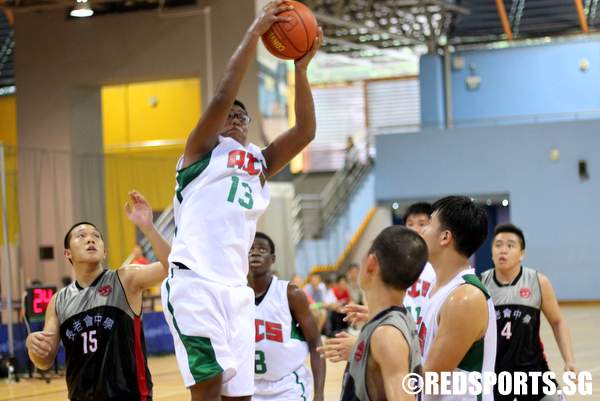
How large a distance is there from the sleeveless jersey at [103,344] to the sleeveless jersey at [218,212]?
1.39 metres

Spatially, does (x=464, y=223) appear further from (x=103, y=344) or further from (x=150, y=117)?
(x=150, y=117)

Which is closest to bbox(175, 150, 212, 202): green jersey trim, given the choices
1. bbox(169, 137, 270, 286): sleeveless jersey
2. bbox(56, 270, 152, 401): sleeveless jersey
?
bbox(169, 137, 270, 286): sleeveless jersey

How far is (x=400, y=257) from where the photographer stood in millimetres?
3404

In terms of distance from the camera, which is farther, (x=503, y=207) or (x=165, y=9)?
(x=503, y=207)

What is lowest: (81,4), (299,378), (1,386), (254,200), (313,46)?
(1,386)

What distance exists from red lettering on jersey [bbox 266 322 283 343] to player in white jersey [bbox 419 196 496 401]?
1.89 metres

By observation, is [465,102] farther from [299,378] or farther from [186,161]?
[186,161]

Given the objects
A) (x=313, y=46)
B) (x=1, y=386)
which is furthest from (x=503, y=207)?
(x=313, y=46)

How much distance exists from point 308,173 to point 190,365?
23392mm

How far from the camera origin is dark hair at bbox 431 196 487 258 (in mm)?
4105

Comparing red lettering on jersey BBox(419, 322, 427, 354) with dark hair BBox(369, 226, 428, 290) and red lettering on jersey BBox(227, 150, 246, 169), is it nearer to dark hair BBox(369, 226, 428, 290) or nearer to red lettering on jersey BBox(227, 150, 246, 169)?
dark hair BBox(369, 226, 428, 290)

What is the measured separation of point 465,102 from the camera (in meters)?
26.3

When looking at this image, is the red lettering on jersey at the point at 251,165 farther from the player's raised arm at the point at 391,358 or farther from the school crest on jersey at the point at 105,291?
the school crest on jersey at the point at 105,291

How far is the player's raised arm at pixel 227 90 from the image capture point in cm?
405
